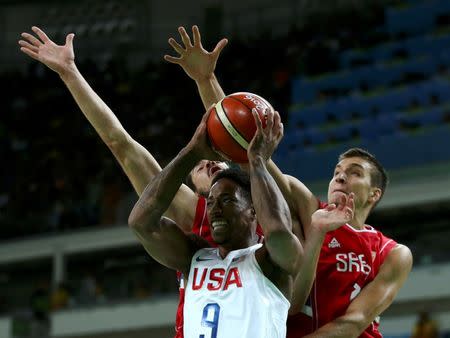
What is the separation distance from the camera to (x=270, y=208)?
14.0ft

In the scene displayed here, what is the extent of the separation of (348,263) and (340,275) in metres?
0.09

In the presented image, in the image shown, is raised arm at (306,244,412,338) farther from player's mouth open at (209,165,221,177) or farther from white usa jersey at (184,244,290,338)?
player's mouth open at (209,165,221,177)

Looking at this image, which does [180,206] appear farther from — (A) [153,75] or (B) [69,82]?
(A) [153,75]

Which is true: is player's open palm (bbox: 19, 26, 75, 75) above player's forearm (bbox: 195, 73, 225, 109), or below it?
above

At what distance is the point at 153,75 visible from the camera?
23.4 meters

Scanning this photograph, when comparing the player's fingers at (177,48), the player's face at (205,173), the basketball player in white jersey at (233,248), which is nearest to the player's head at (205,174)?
the player's face at (205,173)

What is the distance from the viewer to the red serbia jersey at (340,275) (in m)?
5.23

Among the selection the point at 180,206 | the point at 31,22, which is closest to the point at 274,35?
the point at 31,22

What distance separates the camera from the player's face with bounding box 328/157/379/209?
5.51 m

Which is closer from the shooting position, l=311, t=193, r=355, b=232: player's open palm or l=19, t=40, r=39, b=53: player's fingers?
l=311, t=193, r=355, b=232: player's open palm

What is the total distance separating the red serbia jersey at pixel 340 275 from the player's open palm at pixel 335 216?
0.51m

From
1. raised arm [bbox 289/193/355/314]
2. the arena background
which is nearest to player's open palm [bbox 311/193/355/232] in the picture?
raised arm [bbox 289/193/355/314]

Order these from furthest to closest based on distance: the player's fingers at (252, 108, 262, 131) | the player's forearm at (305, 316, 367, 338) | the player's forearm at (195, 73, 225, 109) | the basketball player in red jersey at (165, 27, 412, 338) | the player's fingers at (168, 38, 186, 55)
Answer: the player's forearm at (195, 73, 225, 109), the player's fingers at (168, 38, 186, 55), the basketball player in red jersey at (165, 27, 412, 338), the player's forearm at (305, 316, 367, 338), the player's fingers at (252, 108, 262, 131)

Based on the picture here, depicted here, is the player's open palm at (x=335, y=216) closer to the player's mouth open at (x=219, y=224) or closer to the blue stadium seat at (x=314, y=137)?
the player's mouth open at (x=219, y=224)
